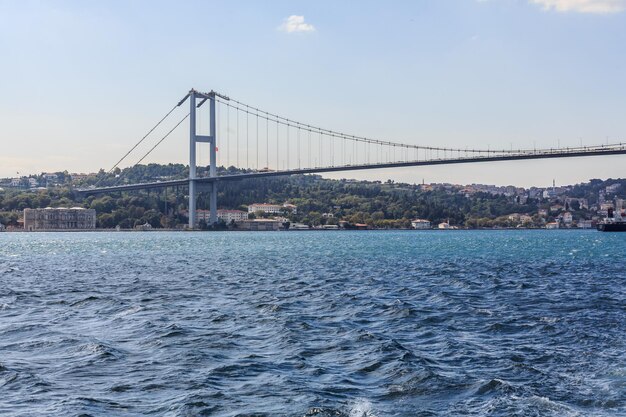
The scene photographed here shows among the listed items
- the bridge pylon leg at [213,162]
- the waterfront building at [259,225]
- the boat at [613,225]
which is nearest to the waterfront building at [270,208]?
the waterfront building at [259,225]

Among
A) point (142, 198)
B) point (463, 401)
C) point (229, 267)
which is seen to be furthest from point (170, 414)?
point (142, 198)

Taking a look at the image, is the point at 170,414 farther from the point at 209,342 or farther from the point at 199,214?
the point at 199,214

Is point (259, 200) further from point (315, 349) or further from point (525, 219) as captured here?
point (315, 349)

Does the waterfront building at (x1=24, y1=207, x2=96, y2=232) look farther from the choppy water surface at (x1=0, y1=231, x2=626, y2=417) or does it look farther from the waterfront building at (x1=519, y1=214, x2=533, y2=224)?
the choppy water surface at (x1=0, y1=231, x2=626, y2=417)

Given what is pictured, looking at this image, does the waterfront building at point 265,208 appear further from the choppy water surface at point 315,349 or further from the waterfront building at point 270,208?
the choppy water surface at point 315,349

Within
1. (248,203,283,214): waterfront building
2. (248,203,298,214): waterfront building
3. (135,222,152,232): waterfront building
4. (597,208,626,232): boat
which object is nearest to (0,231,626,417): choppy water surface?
(597,208,626,232): boat
